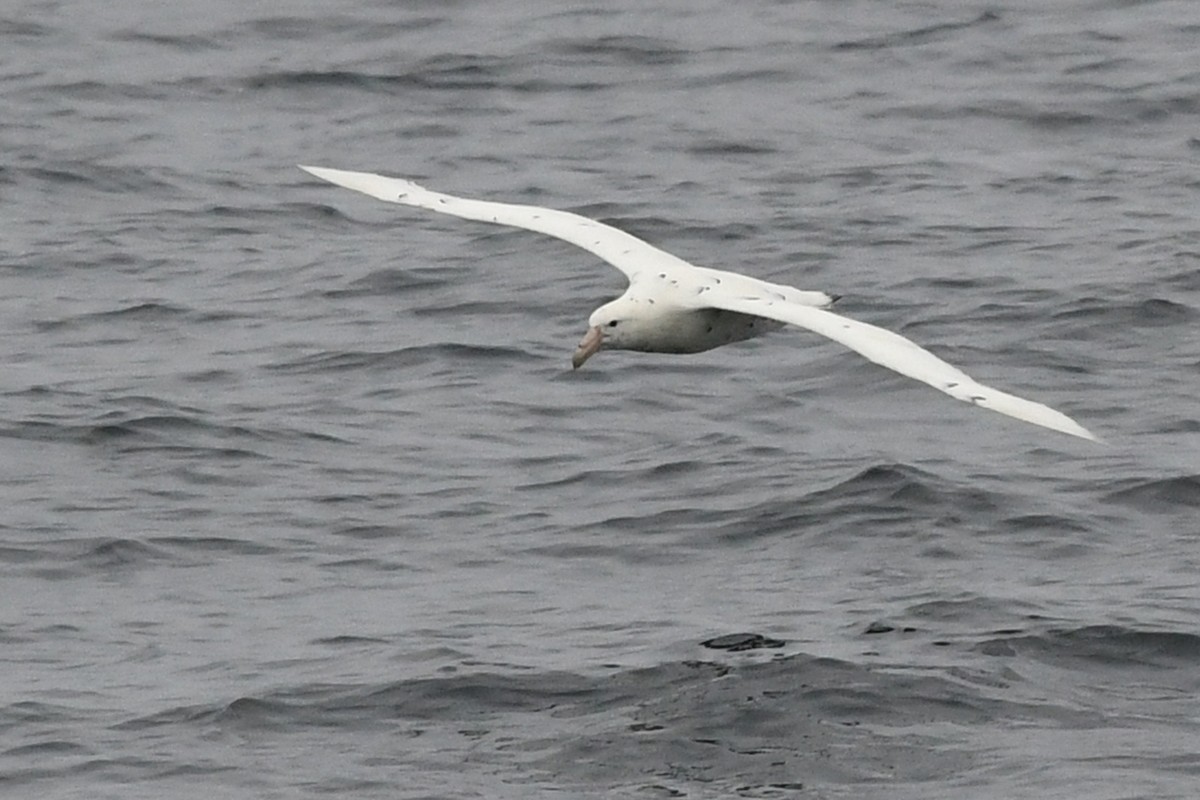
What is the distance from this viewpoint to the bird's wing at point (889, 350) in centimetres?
1175

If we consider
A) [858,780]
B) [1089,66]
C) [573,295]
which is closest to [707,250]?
[573,295]

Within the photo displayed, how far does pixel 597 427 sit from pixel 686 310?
6.54 ft

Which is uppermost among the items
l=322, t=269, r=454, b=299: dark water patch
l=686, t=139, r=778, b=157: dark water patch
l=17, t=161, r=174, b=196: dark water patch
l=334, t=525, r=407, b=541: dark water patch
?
l=17, t=161, r=174, b=196: dark water patch

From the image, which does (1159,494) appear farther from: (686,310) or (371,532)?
(371,532)

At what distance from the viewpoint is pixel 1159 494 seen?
49.1 feet

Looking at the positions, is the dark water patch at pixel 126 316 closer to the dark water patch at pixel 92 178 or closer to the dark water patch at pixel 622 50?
the dark water patch at pixel 92 178

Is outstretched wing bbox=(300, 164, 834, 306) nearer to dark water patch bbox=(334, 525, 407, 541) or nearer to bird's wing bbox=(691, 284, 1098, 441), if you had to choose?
bird's wing bbox=(691, 284, 1098, 441)

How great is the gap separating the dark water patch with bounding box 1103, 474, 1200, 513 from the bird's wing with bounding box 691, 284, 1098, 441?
81.6 inches

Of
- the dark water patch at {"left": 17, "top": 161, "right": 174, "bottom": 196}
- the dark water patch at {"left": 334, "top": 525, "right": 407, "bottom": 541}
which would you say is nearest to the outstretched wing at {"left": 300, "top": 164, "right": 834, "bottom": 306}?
the dark water patch at {"left": 334, "top": 525, "right": 407, "bottom": 541}

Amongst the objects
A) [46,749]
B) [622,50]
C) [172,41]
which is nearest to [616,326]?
[46,749]

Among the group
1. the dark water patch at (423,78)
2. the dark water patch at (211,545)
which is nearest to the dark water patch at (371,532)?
the dark water patch at (211,545)

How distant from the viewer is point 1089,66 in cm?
2400

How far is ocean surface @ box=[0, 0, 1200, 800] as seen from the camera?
41.0 ft

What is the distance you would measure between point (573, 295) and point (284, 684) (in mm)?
6343
